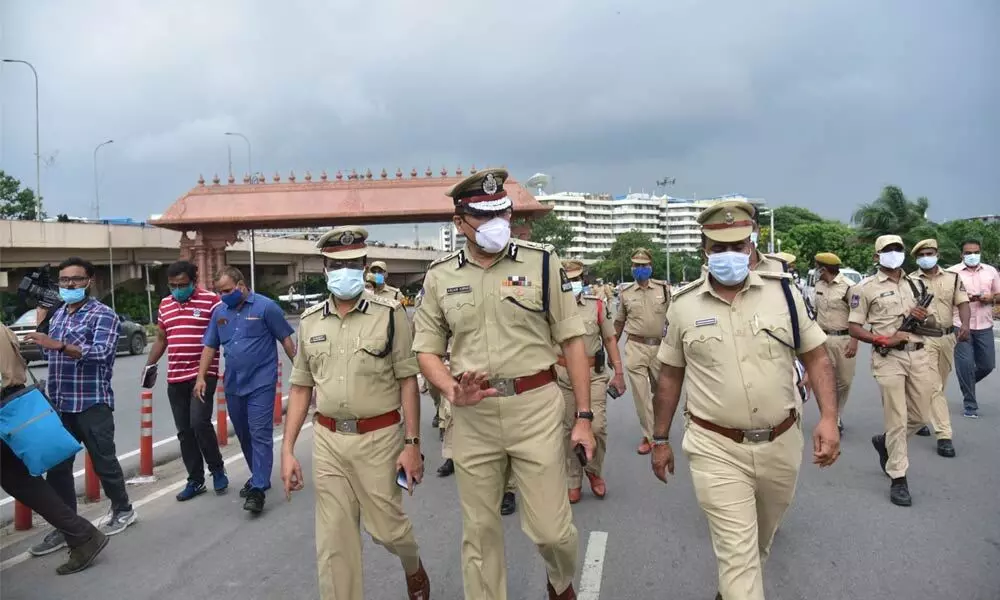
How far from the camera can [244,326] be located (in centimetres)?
561

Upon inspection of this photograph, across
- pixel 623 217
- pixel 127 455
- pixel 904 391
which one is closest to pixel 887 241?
pixel 904 391

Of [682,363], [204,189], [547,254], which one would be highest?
[204,189]

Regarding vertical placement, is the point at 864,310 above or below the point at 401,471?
above

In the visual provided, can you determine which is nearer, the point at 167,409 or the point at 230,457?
the point at 230,457

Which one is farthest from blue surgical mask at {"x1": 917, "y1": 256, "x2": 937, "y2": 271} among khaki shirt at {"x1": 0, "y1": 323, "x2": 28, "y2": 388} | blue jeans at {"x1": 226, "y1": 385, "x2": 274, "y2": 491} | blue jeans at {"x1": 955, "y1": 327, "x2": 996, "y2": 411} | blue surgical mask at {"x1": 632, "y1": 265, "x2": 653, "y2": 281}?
khaki shirt at {"x1": 0, "y1": 323, "x2": 28, "y2": 388}

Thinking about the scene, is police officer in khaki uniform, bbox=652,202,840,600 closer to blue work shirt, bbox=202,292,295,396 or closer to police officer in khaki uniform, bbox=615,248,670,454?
blue work shirt, bbox=202,292,295,396

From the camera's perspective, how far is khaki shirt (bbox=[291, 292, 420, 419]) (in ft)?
11.8

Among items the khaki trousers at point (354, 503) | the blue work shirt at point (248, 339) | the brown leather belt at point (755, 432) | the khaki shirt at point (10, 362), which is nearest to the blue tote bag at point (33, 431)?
the khaki shirt at point (10, 362)

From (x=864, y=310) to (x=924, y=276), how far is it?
4.98ft

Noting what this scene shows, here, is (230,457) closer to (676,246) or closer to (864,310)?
(864,310)

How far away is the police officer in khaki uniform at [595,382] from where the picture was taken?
557cm

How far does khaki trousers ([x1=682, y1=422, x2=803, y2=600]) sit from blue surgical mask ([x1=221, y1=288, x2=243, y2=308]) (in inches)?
146

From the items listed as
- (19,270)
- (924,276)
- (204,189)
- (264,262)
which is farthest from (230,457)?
Result: (264,262)

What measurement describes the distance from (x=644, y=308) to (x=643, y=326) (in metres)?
0.18
